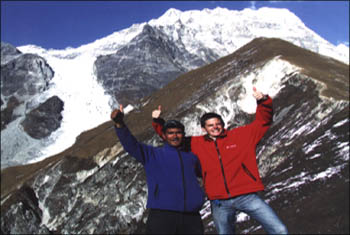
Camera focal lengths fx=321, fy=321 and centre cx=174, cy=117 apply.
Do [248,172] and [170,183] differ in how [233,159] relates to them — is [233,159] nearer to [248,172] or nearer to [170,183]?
[248,172]

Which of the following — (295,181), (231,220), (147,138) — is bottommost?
(295,181)

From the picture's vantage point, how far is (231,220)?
6750 millimetres

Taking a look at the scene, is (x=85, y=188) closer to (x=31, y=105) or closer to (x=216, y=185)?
(x=216, y=185)

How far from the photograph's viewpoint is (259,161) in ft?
141

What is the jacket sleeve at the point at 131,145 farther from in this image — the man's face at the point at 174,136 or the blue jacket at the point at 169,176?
the man's face at the point at 174,136

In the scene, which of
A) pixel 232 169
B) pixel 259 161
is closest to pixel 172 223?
pixel 232 169

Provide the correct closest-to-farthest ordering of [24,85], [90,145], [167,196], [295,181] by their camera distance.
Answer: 1. [167,196]
2. [295,181]
3. [90,145]
4. [24,85]

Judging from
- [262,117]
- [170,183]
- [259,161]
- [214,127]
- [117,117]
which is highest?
[117,117]

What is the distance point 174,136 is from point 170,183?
3.38ft

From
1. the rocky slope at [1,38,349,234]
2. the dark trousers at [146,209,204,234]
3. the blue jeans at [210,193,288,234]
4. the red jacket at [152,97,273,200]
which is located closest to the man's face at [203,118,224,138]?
the red jacket at [152,97,273,200]

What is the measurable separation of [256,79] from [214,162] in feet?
200

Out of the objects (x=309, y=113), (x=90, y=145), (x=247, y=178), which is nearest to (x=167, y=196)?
(x=247, y=178)

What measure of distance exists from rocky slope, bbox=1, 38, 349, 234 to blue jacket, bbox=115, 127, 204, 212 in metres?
14.1

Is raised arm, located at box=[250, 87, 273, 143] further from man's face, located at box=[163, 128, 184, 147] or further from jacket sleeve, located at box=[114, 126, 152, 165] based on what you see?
jacket sleeve, located at box=[114, 126, 152, 165]
